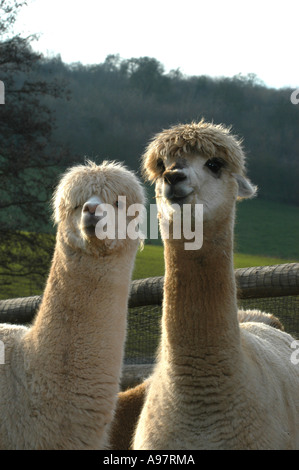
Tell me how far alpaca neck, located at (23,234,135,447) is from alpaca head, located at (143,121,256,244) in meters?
0.51

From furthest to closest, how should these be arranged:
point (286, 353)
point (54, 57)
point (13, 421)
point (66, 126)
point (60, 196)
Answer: point (66, 126) < point (54, 57) < point (286, 353) < point (60, 196) < point (13, 421)

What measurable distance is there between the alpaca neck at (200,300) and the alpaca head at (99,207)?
1.16 feet

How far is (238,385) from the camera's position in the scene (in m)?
3.22

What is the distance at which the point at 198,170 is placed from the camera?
3.25 meters

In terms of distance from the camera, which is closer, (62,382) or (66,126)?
(62,382)

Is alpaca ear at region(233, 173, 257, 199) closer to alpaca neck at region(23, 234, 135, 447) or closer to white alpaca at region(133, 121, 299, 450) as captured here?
white alpaca at region(133, 121, 299, 450)

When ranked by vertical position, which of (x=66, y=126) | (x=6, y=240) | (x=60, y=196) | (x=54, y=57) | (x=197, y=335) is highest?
(x=54, y=57)

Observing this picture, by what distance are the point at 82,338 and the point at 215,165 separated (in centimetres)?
118

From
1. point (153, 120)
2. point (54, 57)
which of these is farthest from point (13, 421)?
point (54, 57)

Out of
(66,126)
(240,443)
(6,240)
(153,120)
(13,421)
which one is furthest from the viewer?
(66,126)

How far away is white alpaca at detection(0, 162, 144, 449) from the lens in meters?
3.26

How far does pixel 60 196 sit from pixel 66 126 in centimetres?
2402

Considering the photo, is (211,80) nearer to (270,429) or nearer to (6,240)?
(6,240)

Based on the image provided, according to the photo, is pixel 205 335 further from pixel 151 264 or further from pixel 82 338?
pixel 151 264
